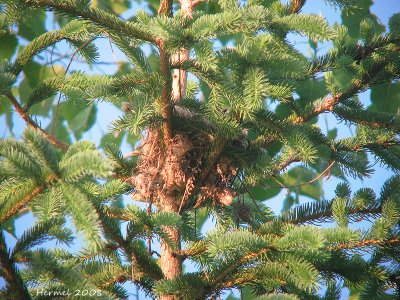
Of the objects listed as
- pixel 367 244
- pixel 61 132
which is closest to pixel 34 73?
pixel 61 132

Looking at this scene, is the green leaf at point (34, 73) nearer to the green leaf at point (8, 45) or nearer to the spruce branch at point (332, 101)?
the green leaf at point (8, 45)

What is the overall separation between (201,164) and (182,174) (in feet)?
0.31

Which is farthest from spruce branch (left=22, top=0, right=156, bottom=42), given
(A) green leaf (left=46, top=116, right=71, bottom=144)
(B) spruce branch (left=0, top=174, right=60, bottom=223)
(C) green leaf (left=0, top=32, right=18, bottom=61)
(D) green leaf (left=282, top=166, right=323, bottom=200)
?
(A) green leaf (left=46, top=116, right=71, bottom=144)

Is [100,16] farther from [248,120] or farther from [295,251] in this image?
[295,251]

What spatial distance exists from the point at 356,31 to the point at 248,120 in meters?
1.46

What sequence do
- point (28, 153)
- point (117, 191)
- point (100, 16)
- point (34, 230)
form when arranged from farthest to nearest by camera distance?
1. point (117, 191)
2. point (100, 16)
3. point (34, 230)
4. point (28, 153)

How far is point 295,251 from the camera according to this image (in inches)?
67.7

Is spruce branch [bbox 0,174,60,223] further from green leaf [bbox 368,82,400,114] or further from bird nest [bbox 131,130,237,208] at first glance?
green leaf [bbox 368,82,400,114]

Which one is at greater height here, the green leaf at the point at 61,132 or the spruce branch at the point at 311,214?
the green leaf at the point at 61,132

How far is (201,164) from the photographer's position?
2.33 m

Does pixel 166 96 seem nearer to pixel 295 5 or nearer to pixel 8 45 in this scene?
pixel 295 5

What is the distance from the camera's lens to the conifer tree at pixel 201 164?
60.9 inches

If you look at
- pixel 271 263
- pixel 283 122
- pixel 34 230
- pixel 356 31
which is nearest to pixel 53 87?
pixel 34 230

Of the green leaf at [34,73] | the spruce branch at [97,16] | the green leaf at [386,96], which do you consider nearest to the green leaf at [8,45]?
the green leaf at [34,73]
